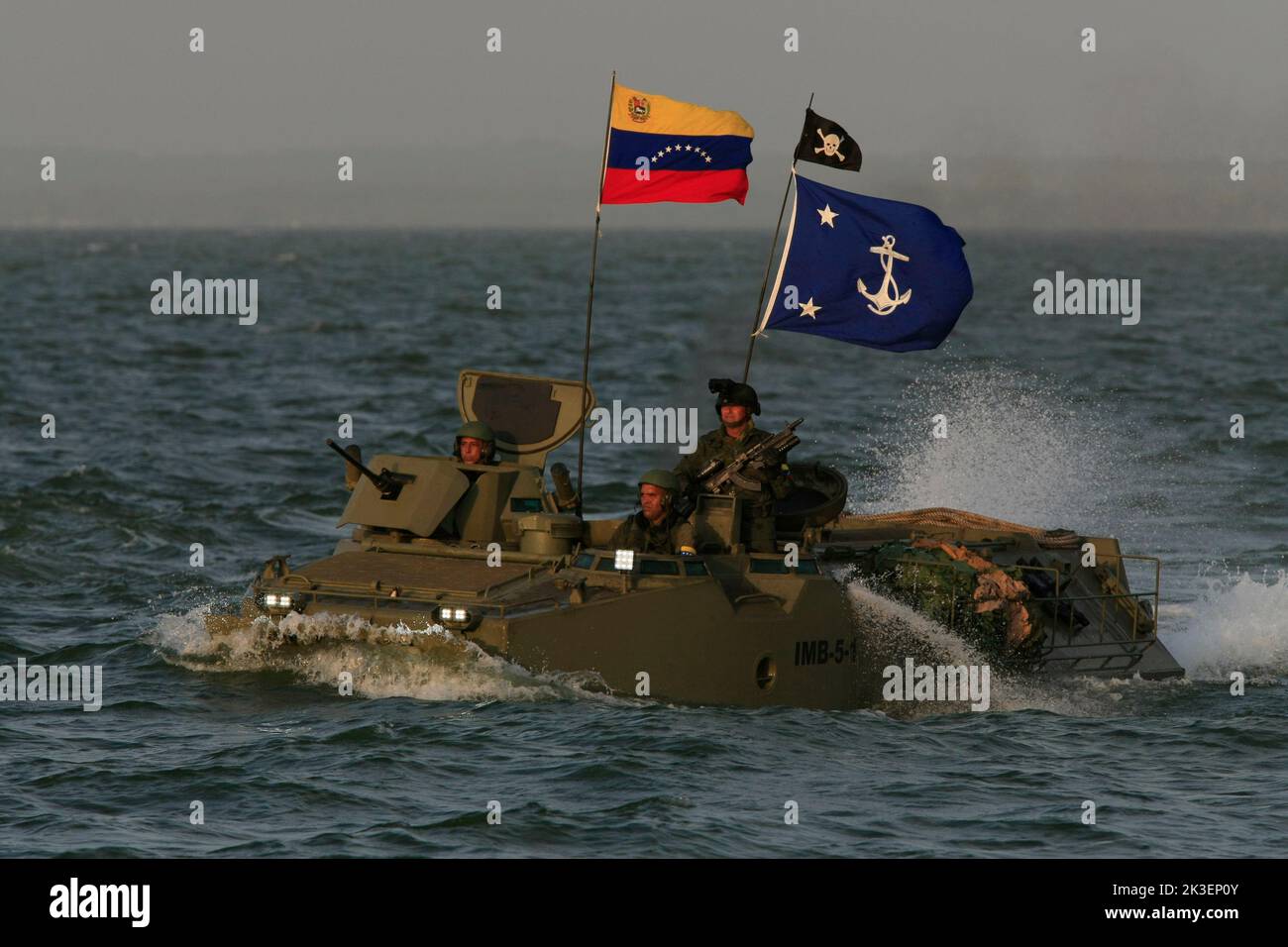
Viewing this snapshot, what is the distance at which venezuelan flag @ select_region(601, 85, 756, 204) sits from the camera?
24.4 meters

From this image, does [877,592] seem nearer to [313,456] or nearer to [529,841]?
[529,841]

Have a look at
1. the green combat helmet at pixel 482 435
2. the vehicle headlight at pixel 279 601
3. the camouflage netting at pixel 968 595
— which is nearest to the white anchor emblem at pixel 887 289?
the camouflage netting at pixel 968 595

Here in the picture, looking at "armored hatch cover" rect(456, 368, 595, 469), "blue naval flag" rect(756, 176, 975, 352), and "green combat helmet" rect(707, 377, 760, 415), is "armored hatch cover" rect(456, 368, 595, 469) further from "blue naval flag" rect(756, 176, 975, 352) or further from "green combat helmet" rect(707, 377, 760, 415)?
"blue naval flag" rect(756, 176, 975, 352)

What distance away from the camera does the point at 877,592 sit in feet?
76.7

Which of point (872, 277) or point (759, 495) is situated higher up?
point (872, 277)

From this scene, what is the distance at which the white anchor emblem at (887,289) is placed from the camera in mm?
24203

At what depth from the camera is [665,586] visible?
20891mm

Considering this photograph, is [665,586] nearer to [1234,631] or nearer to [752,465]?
[752,465]

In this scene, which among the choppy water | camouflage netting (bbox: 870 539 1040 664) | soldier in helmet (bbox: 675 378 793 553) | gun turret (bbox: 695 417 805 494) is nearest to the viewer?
the choppy water

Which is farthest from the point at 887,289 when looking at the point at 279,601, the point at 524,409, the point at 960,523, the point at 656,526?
the point at 279,601

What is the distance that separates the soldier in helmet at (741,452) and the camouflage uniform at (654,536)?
2.82 ft

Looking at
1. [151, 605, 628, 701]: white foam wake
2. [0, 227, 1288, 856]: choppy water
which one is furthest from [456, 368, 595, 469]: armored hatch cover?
[0, 227, 1288, 856]: choppy water

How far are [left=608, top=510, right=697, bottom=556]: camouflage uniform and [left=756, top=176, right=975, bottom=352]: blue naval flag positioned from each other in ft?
10.7

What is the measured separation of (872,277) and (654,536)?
4.40 meters
